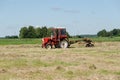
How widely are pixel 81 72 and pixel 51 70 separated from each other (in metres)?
1.52

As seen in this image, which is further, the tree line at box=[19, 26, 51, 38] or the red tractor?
the tree line at box=[19, 26, 51, 38]

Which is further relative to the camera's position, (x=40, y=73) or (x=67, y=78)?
(x=40, y=73)

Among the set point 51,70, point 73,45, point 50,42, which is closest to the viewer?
point 51,70

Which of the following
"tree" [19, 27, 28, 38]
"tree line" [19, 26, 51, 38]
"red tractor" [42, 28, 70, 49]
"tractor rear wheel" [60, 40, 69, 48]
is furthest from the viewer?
"tree" [19, 27, 28, 38]

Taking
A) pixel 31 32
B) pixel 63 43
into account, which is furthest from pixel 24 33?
pixel 63 43

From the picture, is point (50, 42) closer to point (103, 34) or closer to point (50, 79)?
point (50, 79)

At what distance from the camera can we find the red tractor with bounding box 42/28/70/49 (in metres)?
38.6

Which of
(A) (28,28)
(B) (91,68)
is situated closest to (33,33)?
(A) (28,28)

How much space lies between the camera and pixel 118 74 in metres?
16.0

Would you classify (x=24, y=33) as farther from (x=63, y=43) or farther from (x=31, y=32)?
(x=63, y=43)

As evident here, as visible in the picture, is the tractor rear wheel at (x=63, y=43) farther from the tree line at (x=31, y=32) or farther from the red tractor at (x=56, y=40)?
the tree line at (x=31, y=32)

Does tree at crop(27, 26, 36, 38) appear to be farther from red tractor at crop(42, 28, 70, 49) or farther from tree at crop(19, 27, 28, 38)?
red tractor at crop(42, 28, 70, 49)

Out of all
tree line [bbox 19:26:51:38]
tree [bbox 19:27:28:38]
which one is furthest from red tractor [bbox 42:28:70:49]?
tree [bbox 19:27:28:38]

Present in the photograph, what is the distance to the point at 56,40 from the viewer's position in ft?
127
